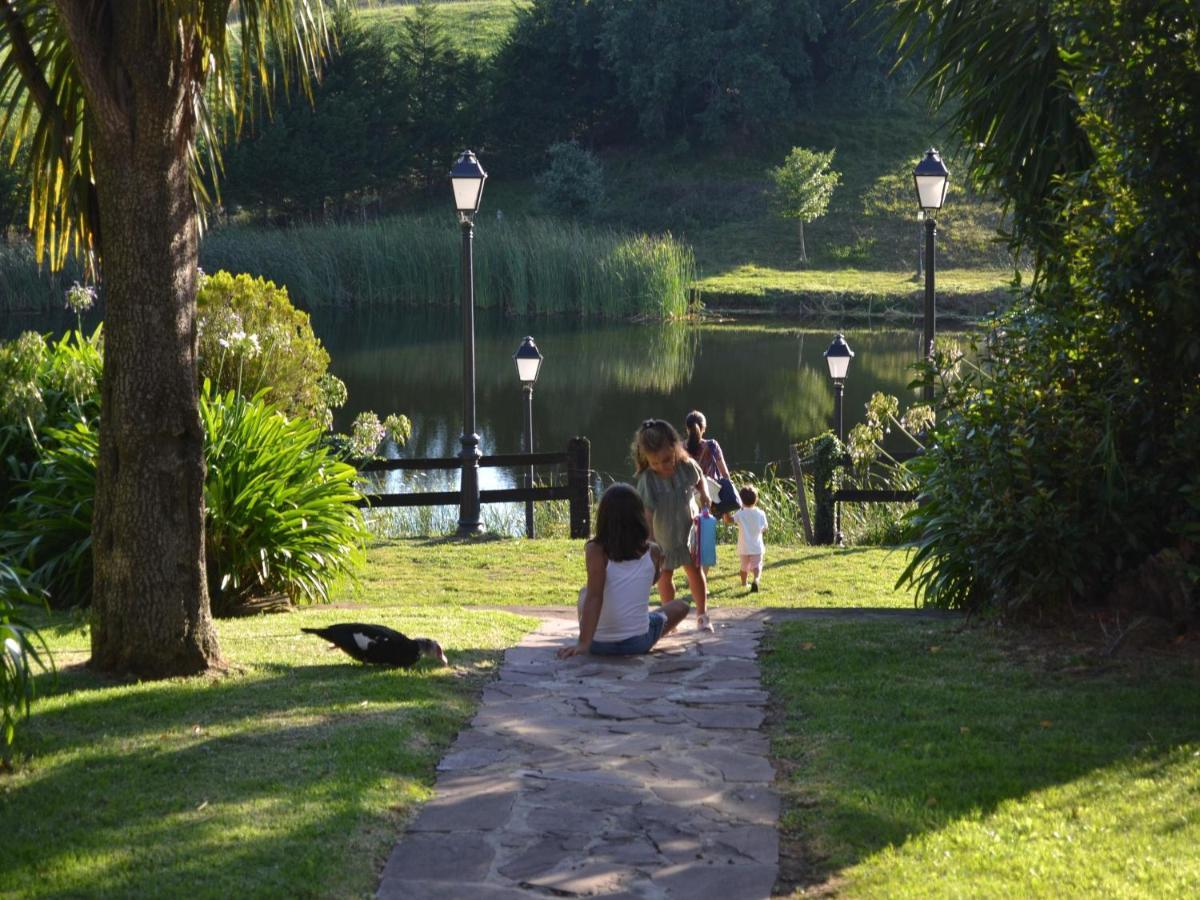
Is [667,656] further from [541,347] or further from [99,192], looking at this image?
[541,347]

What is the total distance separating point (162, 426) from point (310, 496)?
3649mm

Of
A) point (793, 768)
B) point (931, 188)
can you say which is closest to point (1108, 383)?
point (793, 768)

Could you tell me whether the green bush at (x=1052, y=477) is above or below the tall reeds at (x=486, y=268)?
below

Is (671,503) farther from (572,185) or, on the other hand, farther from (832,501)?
(572,185)

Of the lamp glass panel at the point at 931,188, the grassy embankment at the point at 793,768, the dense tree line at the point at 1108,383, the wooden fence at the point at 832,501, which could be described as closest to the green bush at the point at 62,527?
the grassy embankment at the point at 793,768

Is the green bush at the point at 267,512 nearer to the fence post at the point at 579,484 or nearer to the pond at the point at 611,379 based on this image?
the fence post at the point at 579,484

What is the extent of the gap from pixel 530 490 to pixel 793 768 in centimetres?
1070

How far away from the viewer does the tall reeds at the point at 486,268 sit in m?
45.7

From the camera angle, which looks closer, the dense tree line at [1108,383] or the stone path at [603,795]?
the stone path at [603,795]

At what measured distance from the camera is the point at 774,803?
5426mm

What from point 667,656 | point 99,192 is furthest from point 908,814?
point 99,192

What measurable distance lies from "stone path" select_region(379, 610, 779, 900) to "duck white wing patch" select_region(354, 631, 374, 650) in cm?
70

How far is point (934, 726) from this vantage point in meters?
6.39

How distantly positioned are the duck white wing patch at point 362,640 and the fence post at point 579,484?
8.42 meters
